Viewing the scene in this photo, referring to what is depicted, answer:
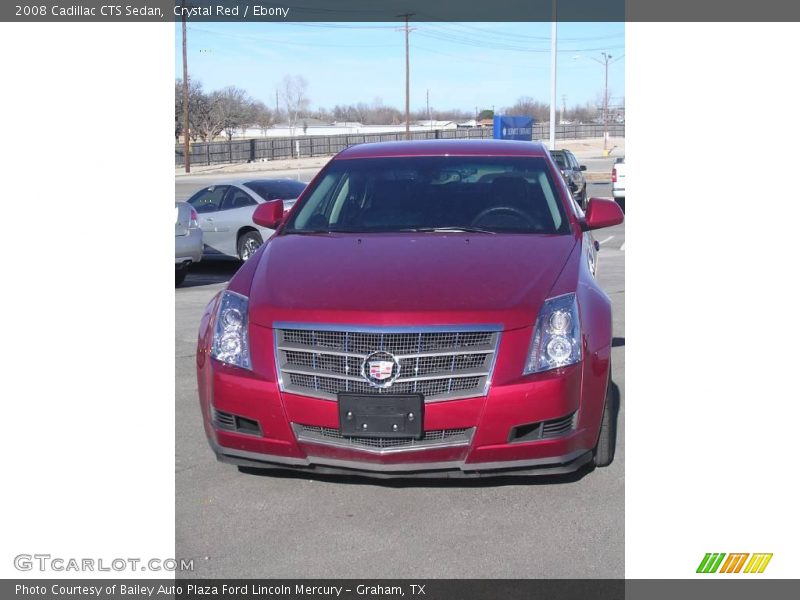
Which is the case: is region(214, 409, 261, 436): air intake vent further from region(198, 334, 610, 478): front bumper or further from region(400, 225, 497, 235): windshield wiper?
region(400, 225, 497, 235): windshield wiper

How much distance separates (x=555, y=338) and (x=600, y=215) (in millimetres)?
1712

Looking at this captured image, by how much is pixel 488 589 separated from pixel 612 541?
0.74 m

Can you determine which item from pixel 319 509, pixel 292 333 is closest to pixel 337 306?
pixel 292 333

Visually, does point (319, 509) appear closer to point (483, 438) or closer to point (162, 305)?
point (483, 438)

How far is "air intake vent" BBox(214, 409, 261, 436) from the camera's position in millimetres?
4711

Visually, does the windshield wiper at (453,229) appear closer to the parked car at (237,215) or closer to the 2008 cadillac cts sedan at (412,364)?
the 2008 cadillac cts sedan at (412,364)

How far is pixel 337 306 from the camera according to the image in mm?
4625

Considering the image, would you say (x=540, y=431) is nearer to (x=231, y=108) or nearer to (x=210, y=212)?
(x=210, y=212)

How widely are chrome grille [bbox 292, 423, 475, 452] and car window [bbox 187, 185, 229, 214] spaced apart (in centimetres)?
1215

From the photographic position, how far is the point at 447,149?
21.4ft

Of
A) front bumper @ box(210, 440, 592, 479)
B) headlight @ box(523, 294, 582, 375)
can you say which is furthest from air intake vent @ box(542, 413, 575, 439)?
Answer: headlight @ box(523, 294, 582, 375)
